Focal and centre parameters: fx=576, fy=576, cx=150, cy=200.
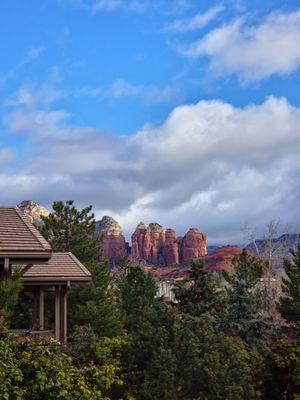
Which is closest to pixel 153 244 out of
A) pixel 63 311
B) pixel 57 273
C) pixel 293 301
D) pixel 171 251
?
pixel 171 251

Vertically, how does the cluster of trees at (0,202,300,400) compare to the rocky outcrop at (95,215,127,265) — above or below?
below

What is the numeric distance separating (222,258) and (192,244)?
5631 cm

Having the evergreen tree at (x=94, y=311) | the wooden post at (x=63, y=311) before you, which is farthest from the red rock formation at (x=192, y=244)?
the wooden post at (x=63, y=311)

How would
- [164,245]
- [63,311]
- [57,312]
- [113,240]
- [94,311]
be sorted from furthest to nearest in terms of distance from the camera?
[164,245], [113,240], [94,311], [63,311], [57,312]

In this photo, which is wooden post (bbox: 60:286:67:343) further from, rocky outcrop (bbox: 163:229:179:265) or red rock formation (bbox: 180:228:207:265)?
rocky outcrop (bbox: 163:229:179:265)

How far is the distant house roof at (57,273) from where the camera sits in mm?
19516

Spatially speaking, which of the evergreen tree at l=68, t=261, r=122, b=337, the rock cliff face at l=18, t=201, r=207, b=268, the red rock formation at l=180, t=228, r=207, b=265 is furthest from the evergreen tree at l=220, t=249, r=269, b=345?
the red rock formation at l=180, t=228, r=207, b=265

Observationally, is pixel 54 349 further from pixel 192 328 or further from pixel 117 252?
pixel 117 252

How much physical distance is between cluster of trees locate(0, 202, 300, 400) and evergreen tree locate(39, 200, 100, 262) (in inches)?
3.2

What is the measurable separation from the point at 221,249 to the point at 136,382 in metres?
114

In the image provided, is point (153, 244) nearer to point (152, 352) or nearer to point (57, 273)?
point (57, 273)

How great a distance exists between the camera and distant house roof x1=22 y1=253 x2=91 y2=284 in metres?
19.5

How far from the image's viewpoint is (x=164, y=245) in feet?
606

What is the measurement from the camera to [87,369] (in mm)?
11914
